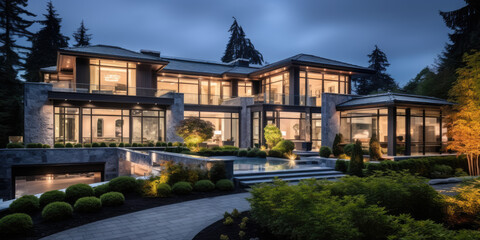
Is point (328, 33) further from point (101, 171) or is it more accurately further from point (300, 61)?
point (101, 171)

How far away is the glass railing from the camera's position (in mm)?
20594

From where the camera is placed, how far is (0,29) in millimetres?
33656

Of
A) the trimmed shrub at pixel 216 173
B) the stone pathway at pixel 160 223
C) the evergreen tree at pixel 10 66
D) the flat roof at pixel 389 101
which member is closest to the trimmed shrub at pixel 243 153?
the flat roof at pixel 389 101

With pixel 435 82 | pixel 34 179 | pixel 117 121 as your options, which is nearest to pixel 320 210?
pixel 117 121

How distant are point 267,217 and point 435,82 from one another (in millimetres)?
28194

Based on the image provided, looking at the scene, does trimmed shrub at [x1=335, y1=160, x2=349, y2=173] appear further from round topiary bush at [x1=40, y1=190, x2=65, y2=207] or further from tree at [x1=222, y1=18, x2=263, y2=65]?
tree at [x1=222, y1=18, x2=263, y2=65]

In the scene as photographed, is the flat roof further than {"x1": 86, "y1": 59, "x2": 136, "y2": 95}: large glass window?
No

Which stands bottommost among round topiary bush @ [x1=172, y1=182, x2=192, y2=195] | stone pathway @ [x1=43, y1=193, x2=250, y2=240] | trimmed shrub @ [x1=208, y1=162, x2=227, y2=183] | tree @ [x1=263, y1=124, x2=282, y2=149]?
stone pathway @ [x1=43, y1=193, x2=250, y2=240]

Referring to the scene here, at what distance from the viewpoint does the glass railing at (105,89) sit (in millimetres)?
20594

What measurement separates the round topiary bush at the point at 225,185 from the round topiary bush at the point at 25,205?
205 inches

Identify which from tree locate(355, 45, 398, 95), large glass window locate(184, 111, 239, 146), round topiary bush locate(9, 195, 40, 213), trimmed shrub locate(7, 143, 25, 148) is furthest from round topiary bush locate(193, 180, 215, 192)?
tree locate(355, 45, 398, 95)

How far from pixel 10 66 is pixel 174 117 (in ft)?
63.8

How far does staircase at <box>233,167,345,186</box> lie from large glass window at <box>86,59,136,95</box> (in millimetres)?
14112

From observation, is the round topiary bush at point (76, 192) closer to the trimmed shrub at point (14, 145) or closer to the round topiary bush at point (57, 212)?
the round topiary bush at point (57, 212)
